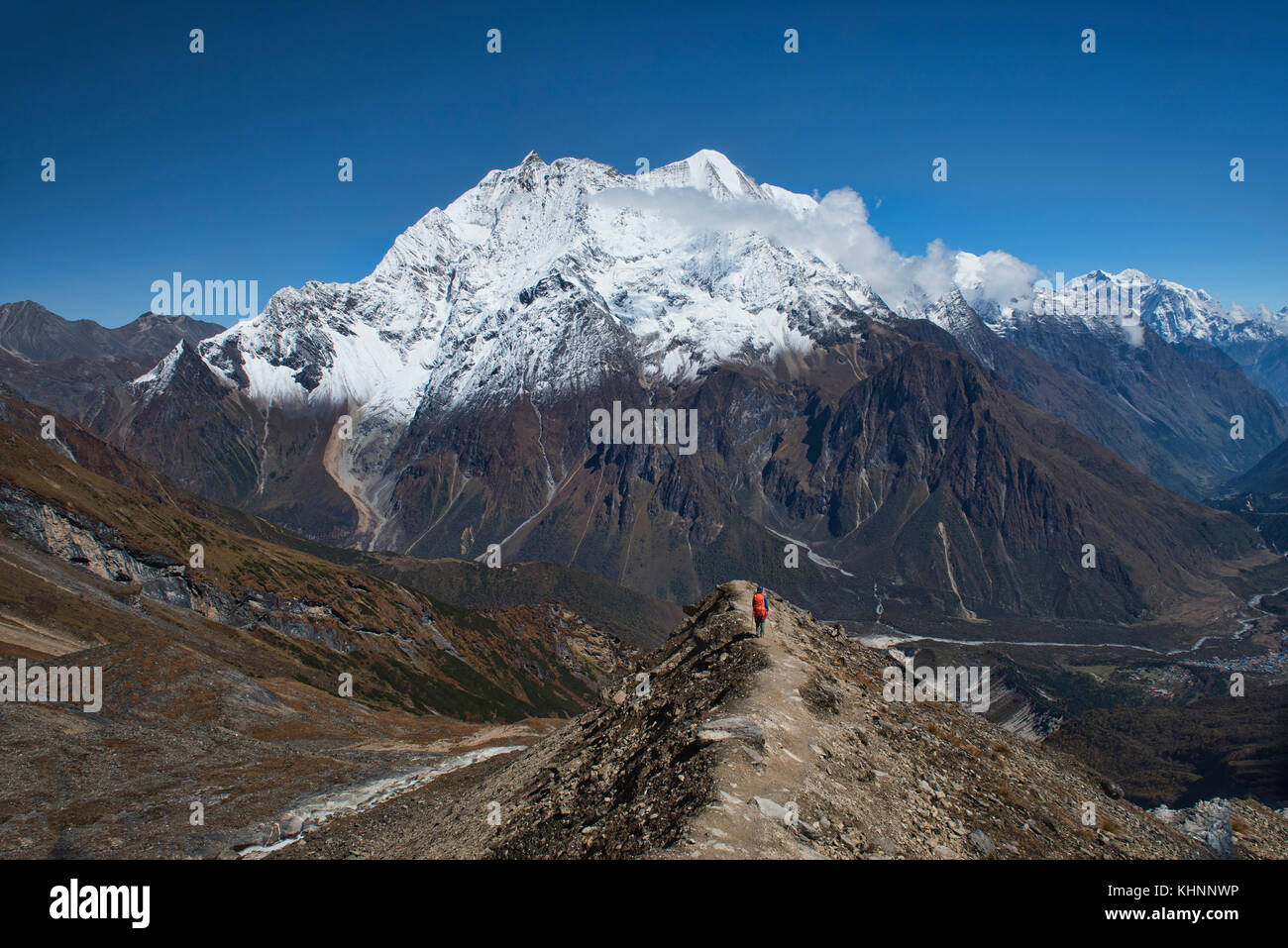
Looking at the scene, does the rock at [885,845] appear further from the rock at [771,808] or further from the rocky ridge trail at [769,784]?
the rock at [771,808]

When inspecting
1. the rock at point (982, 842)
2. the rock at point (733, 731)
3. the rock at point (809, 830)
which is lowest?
the rock at point (982, 842)

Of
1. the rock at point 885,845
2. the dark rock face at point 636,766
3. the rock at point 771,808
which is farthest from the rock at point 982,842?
the dark rock face at point 636,766

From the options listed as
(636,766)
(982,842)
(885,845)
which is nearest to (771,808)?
(885,845)

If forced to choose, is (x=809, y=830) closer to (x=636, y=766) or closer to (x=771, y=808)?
(x=771, y=808)

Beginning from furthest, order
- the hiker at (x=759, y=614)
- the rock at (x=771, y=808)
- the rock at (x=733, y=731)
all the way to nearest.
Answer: the hiker at (x=759, y=614)
the rock at (x=733, y=731)
the rock at (x=771, y=808)

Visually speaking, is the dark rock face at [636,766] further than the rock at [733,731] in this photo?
No

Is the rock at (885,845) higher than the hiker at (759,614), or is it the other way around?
the hiker at (759,614)
